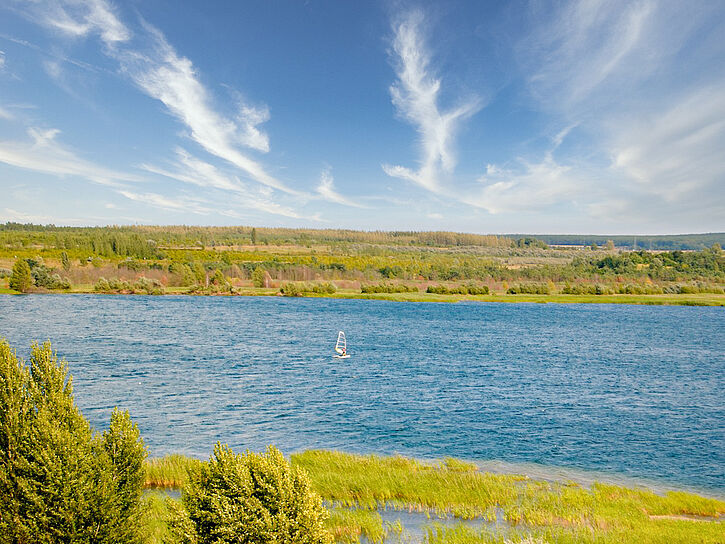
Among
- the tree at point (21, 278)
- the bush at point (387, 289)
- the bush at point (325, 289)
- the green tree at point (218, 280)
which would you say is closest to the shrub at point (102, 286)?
the tree at point (21, 278)

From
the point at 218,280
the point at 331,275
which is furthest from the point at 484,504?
the point at 331,275

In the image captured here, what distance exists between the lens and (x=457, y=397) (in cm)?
3297

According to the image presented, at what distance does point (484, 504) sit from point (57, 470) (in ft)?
41.1

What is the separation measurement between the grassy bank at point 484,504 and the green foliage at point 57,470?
308cm

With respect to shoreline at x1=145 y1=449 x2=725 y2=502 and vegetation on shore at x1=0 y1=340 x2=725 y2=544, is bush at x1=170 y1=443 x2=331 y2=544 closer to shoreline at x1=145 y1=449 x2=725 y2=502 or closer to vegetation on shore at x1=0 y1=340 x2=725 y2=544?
vegetation on shore at x1=0 y1=340 x2=725 y2=544

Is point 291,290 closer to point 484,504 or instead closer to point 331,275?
point 331,275

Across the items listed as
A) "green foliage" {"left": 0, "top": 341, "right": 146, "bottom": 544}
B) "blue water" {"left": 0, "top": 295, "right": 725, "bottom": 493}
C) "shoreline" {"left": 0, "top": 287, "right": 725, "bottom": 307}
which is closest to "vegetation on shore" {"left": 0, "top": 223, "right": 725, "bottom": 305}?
"shoreline" {"left": 0, "top": 287, "right": 725, "bottom": 307}

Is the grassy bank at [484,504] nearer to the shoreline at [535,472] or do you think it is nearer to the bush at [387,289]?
the shoreline at [535,472]

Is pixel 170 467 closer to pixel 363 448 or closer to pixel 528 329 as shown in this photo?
pixel 363 448

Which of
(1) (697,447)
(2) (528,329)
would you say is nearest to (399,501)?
(1) (697,447)

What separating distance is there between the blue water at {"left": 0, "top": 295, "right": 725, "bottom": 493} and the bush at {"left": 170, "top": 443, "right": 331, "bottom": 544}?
45.1 feet

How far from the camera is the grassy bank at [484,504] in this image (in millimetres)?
13758

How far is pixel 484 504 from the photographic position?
16.2 metres

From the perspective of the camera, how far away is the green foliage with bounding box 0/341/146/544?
9.30 m
